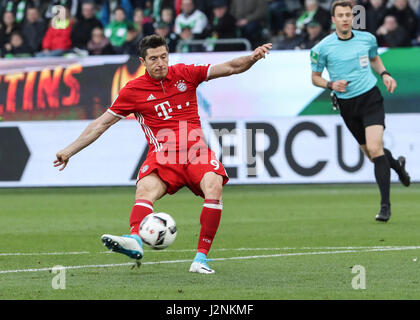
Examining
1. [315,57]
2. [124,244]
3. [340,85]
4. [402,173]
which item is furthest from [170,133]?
[402,173]

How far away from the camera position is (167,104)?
892cm

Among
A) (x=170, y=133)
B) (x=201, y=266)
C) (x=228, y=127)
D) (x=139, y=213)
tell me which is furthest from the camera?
(x=228, y=127)

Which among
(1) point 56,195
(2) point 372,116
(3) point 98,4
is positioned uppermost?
(3) point 98,4

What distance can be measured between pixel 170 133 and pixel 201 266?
1.21 m

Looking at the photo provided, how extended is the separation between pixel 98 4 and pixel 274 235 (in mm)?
13962

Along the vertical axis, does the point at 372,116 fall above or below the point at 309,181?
above

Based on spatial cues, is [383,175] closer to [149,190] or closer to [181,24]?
[149,190]

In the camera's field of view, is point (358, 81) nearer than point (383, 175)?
No

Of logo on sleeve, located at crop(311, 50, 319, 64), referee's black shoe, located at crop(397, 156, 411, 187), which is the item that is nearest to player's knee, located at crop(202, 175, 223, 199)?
logo on sleeve, located at crop(311, 50, 319, 64)

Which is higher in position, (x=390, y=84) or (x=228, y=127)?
(x=390, y=84)
